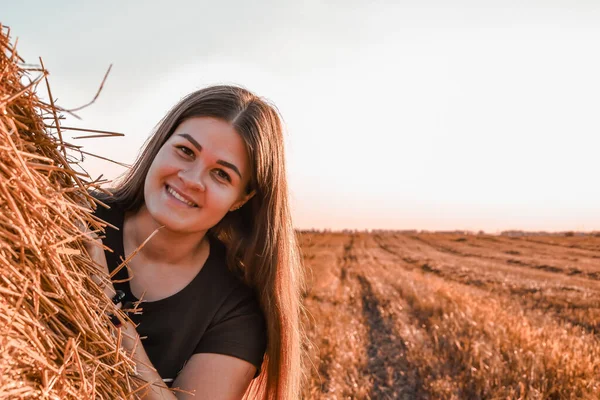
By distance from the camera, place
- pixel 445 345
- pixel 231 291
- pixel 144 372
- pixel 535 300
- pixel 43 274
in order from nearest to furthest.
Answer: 1. pixel 43 274
2. pixel 144 372
3. pixel 231 291
4. pixel 445 345
5. pixel 535 300

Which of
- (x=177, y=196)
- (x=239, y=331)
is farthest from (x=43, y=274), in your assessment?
(x=239, y=331)

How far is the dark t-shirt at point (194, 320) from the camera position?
2.31m

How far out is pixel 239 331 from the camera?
246 cm

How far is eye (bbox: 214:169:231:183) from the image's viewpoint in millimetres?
2438

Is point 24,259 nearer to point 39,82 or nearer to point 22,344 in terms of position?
point 22,344

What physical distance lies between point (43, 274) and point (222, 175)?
3.78 feet

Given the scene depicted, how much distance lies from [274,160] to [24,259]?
1.50 m

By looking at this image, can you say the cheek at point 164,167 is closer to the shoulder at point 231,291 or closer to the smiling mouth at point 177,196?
the smiling mouth at point 177,196

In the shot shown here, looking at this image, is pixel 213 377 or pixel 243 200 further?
pixel 243 200

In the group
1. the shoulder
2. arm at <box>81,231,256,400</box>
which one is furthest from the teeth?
arm at <box>81,231,256,400</box>

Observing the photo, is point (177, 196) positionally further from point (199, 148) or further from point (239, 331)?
point (239, 331)

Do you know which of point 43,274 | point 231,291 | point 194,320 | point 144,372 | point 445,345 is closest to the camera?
point 43,274

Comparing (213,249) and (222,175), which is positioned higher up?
(222,175)

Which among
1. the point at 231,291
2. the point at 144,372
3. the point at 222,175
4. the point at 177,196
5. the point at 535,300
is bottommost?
the point at 535,300
